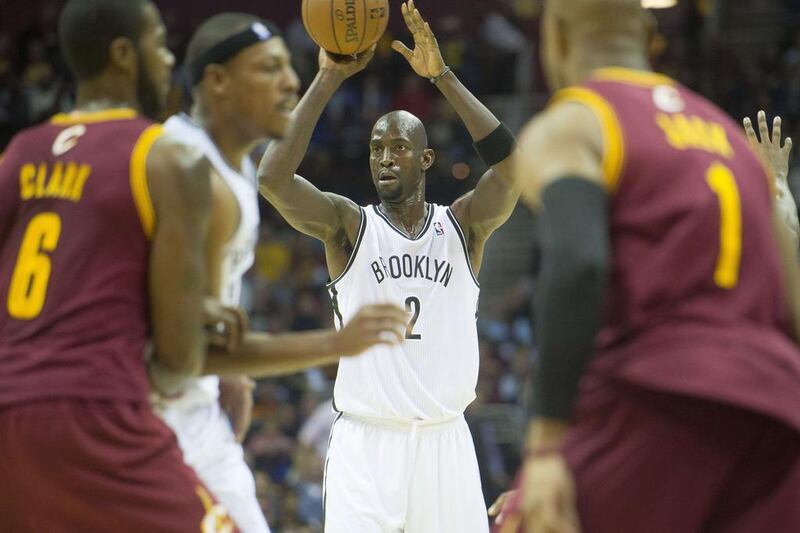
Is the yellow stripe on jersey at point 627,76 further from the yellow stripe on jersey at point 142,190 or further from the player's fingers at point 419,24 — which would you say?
the player's fingers at point 419,24

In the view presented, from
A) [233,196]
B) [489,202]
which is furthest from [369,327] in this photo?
[489,202]

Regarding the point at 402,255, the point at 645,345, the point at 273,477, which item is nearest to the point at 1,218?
the point at 645,345

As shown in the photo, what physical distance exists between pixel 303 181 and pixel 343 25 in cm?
84

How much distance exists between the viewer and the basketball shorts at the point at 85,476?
3.35 meters

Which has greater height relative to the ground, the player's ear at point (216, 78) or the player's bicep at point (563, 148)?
the player's ear at point (216, 78)

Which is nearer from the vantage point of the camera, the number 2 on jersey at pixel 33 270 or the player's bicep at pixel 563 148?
the player's bicep at pixel 563 148

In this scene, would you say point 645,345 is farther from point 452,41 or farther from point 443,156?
point 452,41

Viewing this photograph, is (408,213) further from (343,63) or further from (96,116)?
(96,116)

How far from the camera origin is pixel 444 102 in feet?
57.6

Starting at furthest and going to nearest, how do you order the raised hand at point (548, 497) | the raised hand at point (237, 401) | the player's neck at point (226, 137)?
the raised hand at point (237, 401), the player's neck at point (226, 137), the raised hand at point (548, 497)

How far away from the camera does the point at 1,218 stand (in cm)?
363

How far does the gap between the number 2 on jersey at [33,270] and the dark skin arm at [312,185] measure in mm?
2866

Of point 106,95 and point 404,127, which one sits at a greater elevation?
point 106,95

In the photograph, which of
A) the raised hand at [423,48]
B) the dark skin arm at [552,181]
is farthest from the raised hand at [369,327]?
the raised hand at [423,48]
